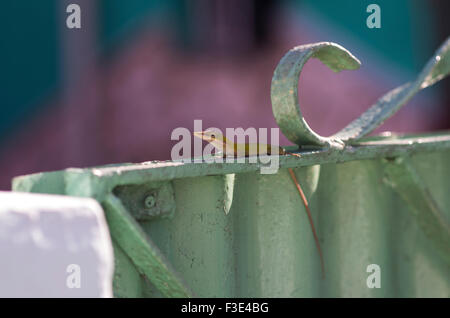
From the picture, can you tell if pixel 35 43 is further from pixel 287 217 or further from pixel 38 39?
pixel 287 217

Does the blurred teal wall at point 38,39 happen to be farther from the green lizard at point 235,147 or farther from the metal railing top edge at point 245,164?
the green lizard at point 235,147

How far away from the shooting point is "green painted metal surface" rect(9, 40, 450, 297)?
1209 mm

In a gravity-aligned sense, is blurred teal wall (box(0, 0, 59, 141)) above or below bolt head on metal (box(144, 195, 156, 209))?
above

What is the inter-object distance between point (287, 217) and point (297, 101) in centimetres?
32

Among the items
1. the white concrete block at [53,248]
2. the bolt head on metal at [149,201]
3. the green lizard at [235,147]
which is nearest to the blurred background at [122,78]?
the green lizard at [235,147]

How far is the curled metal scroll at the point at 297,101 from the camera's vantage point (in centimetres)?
147

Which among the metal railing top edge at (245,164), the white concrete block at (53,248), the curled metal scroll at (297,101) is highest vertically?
the curled metal scroll at (297,101)

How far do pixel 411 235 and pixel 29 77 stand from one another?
5687mm

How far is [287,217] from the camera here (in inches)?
63.3

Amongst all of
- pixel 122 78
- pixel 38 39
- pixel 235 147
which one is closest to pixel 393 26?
pixel 122 78

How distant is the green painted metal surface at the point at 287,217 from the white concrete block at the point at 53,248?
0.10m

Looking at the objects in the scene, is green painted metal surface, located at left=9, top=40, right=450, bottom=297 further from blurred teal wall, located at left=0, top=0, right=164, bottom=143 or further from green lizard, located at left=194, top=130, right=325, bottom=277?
blurred teal wall, located at left=0, top=0, right=164, bottom=143

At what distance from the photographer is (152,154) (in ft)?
22.2

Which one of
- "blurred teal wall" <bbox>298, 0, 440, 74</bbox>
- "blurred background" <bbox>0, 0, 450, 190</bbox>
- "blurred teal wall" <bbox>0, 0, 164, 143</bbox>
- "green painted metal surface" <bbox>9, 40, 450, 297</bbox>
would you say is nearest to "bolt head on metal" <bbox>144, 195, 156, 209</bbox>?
"green painted metal surface" <bbox>9, 40, 450, 297</bbox>
